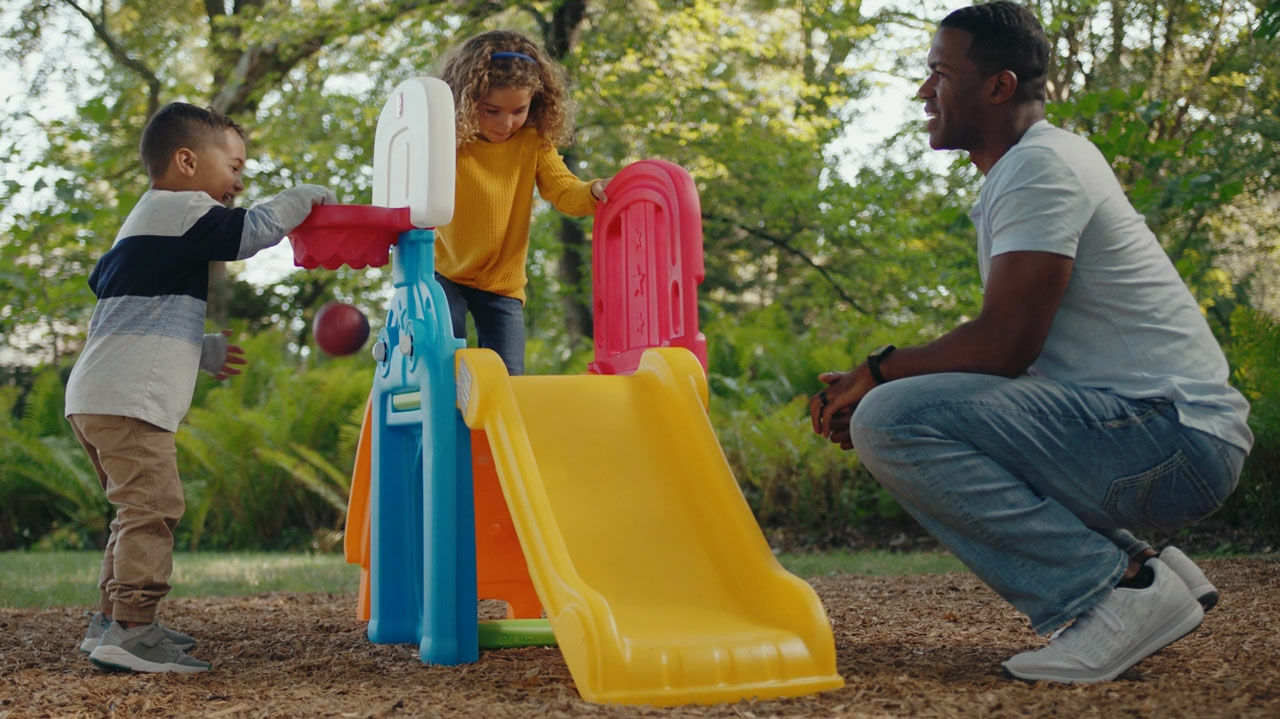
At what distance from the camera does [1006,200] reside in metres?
2.26

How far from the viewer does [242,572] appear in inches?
223

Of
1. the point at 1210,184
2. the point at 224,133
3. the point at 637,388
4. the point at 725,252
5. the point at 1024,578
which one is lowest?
the point at 1024,578

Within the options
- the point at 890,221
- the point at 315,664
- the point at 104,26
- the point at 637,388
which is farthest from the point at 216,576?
the point at 104,26

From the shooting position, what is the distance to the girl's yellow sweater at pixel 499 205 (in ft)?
12.4

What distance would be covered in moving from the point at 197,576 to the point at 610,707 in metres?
4.04

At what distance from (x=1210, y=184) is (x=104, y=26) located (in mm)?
12055

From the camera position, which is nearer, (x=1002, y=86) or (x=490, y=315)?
(x=1002, y=86)

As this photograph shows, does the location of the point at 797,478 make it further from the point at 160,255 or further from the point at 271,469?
the point at 160,255

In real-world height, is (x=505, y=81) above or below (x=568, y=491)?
above

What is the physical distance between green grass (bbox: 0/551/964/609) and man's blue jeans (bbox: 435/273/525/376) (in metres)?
1.54

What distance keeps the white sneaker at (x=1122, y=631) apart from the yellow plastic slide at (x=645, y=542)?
0.47 metres

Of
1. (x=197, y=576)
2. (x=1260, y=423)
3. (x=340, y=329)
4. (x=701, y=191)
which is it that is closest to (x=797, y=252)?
(x=701, y=191)

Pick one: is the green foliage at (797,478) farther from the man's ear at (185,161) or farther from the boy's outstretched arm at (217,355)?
the man's ear at (185,161)

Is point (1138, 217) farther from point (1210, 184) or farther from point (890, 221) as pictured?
point (890, 221)
